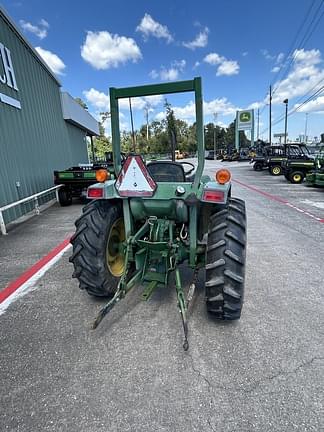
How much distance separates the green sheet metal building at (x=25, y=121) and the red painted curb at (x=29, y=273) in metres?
3.05

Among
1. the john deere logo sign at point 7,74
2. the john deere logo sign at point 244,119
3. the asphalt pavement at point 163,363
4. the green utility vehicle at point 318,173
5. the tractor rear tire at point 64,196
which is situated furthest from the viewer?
the john deere logo sign at point 244,119

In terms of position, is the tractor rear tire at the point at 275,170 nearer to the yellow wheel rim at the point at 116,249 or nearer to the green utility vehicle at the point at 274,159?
the green utility vehicle at the point at 274,159

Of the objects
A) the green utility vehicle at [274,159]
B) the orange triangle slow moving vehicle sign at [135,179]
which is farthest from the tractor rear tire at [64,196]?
→ the green utility vehicle at [274,159]

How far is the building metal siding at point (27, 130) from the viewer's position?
7.34 metres

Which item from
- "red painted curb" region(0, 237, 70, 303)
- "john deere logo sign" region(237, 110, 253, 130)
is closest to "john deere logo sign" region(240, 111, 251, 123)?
"john deere logo sign" region(237, 110, 253, 130)

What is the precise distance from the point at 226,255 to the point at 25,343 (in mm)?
2012

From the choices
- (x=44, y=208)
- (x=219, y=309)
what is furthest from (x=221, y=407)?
(x=44, y=208)

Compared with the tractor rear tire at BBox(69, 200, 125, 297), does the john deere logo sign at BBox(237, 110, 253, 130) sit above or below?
above

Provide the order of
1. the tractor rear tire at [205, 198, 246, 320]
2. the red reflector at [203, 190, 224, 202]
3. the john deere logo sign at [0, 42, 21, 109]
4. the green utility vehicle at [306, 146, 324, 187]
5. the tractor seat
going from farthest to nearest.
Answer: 1. the green utility vehicle at [306, 146, 324, 187]
2. the john deere logo sign at [0, 42, 21, 109]
3. the tractor seat
4. the red reflector at [203, 190, 224, 202]
5. the tractor rear tire at [205, 198, 246, 320]

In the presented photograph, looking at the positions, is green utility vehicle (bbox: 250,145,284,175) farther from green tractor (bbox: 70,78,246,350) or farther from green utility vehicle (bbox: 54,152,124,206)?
green tractor (bbox: 70,78,246,350)

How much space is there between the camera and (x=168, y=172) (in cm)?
297

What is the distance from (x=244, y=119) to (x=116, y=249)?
49.3 metres

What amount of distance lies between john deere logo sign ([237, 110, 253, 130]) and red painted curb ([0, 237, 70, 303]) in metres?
47.7

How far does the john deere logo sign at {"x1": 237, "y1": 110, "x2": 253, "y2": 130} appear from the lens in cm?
4594
